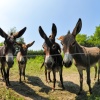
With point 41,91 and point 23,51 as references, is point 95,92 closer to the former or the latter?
point 41,91

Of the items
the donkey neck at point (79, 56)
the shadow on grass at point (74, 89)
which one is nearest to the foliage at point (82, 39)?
the shadow on grass at point (74, 89)

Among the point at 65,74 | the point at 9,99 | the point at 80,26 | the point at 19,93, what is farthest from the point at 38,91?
the point at 65,74

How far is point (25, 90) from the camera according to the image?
33.2 ft

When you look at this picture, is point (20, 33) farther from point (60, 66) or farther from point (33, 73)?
point (33, 73)

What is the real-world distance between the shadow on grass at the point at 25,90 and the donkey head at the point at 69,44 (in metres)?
1.93

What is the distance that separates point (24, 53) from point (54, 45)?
2008 mm

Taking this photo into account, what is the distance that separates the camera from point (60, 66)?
419 inches

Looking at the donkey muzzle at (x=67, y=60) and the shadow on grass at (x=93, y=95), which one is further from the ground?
the donkey muzzle at (x=67, y=60)

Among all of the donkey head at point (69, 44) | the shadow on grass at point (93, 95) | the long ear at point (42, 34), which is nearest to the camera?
the donkey head at point (69, 44)

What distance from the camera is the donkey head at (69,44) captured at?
846cm

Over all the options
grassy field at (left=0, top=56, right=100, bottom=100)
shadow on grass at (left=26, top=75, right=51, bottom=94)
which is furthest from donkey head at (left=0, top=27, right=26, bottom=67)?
shadow on grass at (left=26, top=75, right=51, bottom=94)

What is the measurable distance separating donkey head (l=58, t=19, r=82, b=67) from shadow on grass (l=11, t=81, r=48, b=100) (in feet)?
6.34

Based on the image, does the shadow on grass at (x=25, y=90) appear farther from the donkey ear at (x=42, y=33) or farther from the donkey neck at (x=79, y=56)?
the donkey ear at (x=42, y=33)

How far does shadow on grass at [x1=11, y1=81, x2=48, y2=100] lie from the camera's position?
9.45m
